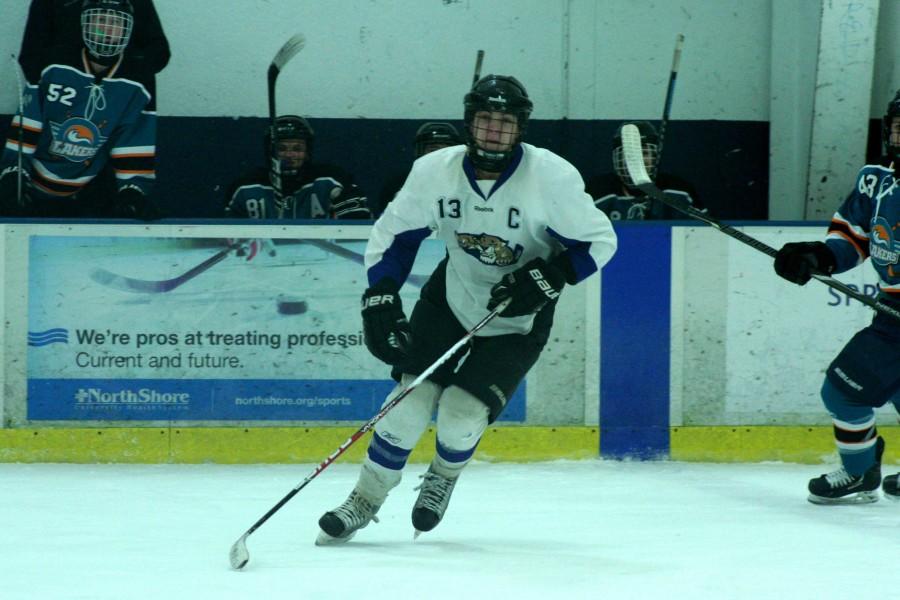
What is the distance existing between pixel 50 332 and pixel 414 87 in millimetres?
2369

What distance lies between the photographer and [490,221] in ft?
11.3

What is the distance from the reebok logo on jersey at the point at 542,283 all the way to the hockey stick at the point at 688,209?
729 millimetres

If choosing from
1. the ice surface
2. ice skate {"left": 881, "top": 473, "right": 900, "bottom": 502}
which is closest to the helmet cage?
the ice surface

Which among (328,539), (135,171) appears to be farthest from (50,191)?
(328,539)

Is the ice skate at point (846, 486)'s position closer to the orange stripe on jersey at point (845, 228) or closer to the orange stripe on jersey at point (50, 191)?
the orange stripe on jersey at point (845, 228)

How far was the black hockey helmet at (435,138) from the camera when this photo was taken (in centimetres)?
512

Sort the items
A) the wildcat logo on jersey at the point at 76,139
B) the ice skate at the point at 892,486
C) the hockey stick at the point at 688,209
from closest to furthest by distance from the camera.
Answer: the hockey stick at the point at 688,209, the ice skate at the point at 892,486, the wildcat logo on jersey at the point at 76,139

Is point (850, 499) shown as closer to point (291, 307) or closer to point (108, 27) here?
point (291, 307)

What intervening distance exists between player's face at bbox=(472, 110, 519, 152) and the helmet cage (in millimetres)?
2440

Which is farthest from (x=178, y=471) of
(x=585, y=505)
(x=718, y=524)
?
(x=718, y=524)

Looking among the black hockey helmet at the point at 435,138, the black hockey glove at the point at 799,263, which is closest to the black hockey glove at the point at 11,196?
the black hockey helmet at the point at 435,138

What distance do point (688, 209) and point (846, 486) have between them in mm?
1023

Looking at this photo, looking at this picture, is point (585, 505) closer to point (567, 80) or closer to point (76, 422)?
point (76, 422)

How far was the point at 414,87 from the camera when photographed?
6.59 m
